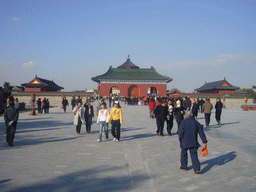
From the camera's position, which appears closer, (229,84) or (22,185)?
(22,185)

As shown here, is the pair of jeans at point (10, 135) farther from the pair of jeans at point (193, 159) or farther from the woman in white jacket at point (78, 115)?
the pair of jeans at point (193, 159)

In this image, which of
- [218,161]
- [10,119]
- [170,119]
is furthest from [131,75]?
[218,161]

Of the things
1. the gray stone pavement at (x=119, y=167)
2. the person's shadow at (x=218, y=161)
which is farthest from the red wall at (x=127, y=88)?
the person's shadow at (x=218, y=161)

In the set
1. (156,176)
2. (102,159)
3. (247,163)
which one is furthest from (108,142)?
(247,163)

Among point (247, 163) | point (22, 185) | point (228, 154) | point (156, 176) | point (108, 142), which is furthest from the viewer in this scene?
point (108, 142)

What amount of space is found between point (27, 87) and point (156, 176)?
44.1 meters

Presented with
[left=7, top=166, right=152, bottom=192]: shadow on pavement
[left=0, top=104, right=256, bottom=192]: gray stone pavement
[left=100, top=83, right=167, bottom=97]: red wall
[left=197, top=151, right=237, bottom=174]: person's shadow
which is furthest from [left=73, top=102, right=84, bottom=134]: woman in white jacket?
[left=100, top=83, right=167, bottom=97]: red wall

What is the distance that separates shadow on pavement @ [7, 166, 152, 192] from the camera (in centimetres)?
363

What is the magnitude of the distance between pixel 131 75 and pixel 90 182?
43803 mm

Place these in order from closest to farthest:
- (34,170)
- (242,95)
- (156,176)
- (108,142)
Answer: (156,176), (34,170), (108,142), (242,95)

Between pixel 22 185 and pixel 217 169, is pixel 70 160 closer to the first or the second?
pixel 22 185

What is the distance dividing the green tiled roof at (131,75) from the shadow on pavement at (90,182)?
41.4m

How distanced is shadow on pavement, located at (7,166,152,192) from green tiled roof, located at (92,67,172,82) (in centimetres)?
4141

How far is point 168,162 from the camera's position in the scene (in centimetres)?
511
